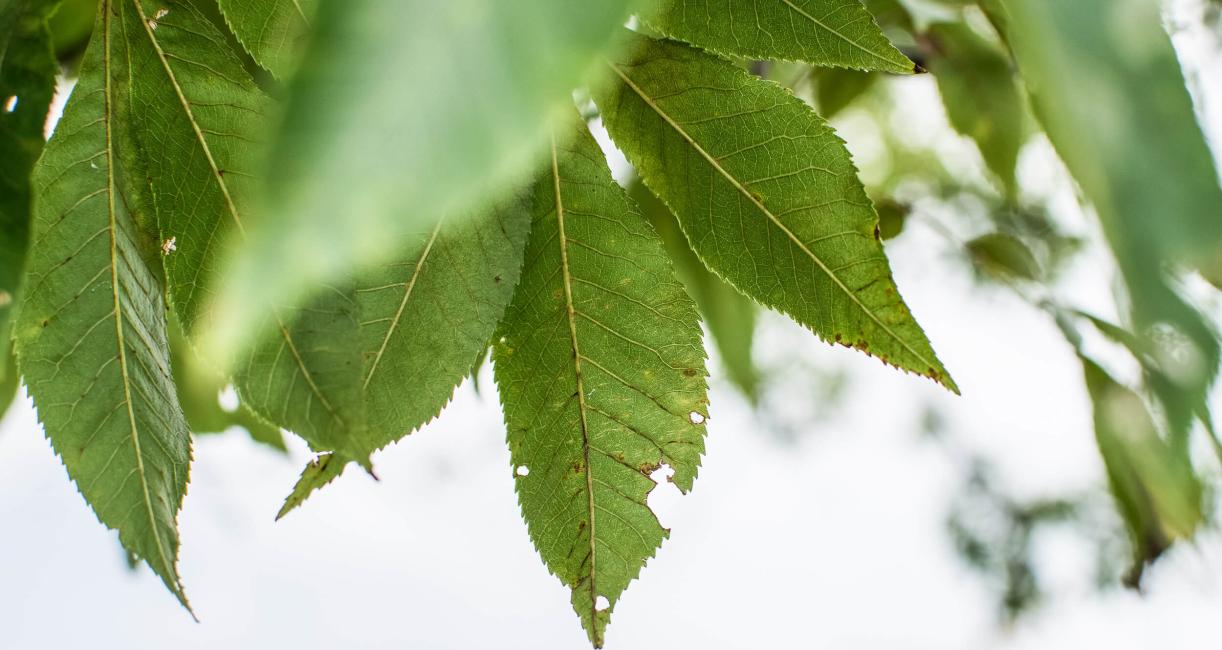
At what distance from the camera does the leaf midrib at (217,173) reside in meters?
0.32

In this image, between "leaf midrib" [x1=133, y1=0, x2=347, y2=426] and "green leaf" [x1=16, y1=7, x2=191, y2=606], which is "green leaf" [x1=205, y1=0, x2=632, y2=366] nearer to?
"leaf midrib" [x1=133, y1=0, x2=347, y2=426]

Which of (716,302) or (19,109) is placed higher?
(19,109)

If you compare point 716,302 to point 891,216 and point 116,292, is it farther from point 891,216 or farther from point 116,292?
point 116,292

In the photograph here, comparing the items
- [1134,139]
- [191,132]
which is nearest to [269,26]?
[191,132]

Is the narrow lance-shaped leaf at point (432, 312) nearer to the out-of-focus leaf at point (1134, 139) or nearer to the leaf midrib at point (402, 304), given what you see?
the leaf midrib at point (402, 304)

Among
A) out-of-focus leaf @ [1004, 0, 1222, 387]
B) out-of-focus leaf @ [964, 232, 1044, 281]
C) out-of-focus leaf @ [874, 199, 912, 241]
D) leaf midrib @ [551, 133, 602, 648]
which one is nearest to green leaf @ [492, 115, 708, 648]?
leaf midrib @ [551, 133, 602, 648]

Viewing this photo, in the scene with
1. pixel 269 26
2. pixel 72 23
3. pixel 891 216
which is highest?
pixel 72 23

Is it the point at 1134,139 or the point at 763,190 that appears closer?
the point at 1134,139

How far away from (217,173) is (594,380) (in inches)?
7.7

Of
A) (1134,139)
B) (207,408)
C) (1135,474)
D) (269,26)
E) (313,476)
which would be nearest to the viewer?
(1134,139)

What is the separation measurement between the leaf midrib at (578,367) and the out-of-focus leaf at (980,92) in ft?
1.39

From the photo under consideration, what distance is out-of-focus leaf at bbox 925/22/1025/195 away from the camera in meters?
A: 0.72

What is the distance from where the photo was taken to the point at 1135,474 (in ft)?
2.26

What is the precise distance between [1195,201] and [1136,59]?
0.07 ft
